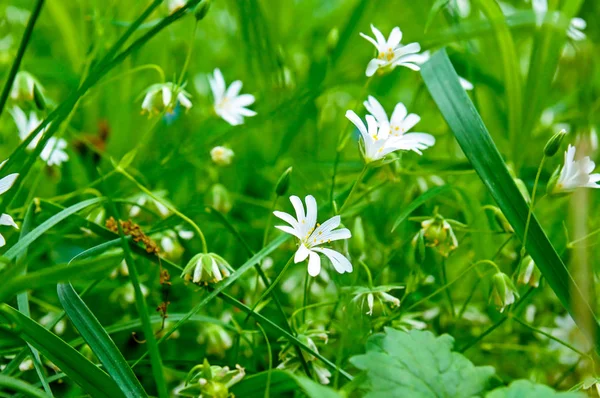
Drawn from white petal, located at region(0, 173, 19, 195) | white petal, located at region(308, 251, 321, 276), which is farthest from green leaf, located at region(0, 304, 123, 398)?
white petal, located at region(308, 251, 321, 276)

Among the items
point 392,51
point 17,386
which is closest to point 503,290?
point 392,51

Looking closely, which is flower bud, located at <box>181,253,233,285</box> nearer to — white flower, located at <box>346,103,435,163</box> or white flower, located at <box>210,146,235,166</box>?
white flower, located at <box>346,103,435,163</box>

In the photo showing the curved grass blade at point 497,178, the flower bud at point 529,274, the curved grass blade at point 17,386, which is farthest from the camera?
the flower bud at point 529,274

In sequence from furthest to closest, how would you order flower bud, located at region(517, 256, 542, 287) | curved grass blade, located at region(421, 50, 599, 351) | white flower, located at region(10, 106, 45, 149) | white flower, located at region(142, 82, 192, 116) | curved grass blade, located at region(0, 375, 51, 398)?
white flower, located at region(10, 106, 45, 149), white flower, located at region(142, 82, 192, 116), flower bud, located at region(517, 256, 542, 287), curved grass blade, located at region(421, 50, 599, 351), curved grass blade, located at region(0, 375, 51, 398)

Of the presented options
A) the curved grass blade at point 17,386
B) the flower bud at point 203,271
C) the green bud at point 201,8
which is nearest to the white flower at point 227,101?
the green bud at point 201,8

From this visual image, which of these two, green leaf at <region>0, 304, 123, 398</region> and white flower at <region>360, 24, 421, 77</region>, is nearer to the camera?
green leaf at <region>0, 304, 123, 398</region>

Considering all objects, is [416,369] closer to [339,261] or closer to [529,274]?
[339,261]

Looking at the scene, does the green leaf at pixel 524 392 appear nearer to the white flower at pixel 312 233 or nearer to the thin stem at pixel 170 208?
the white flower at pixel 312 233
